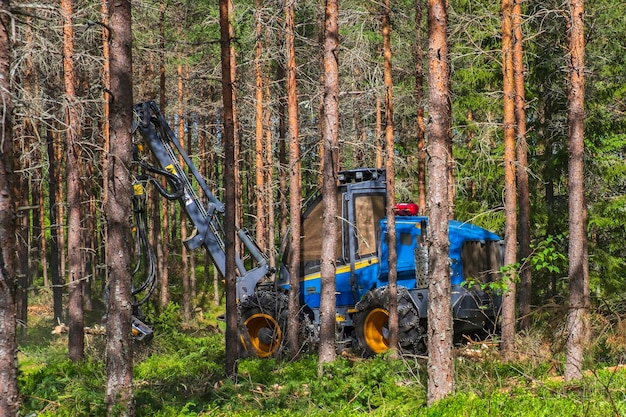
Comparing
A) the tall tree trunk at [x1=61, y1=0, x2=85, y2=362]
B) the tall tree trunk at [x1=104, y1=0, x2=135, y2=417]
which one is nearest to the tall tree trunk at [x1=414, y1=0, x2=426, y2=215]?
the tall tree trunk at [x1=61, y1=0, x2=85, y2=362]

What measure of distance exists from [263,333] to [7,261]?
8.27m

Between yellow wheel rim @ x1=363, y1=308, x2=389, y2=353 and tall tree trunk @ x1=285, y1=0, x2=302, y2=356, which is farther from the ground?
tall tree trunk @ x1=285, y1=0, x2=302, y2=356

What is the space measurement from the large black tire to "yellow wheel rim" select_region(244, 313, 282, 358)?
177 cm

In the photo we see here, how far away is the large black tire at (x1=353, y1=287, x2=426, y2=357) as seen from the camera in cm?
1250

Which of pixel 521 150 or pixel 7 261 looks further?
pixel 521 150

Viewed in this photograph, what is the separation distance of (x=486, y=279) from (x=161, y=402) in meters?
7.25

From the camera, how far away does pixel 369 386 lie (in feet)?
32.3

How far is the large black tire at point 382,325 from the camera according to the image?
492 inches

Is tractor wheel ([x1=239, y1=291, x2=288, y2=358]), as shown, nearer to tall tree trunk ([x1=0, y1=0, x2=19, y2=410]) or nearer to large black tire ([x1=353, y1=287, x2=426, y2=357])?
large black tire ([x1=353, y1=287, x2=426, y2=357])

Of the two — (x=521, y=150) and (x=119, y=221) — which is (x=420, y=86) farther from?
(x=119, y=221)

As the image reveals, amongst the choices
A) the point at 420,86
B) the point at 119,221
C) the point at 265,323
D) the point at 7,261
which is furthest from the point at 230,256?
the point at 420,86

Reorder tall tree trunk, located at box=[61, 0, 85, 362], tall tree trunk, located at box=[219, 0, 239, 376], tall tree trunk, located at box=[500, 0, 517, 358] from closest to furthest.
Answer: tall tree trunk, located at box=[219, 0, 239, 376], tall tree trunk, located at box=[500, 0, 517, 358], tall tree trunk, located at box=[61, 0, 85, 362]

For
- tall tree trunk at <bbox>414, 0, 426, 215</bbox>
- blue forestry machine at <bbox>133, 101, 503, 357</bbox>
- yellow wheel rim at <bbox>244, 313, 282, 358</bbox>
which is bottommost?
yellow wheel rim at <bbox>244, 313, 282, 358</bbox>

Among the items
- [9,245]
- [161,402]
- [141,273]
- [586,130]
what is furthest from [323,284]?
[141,273]
